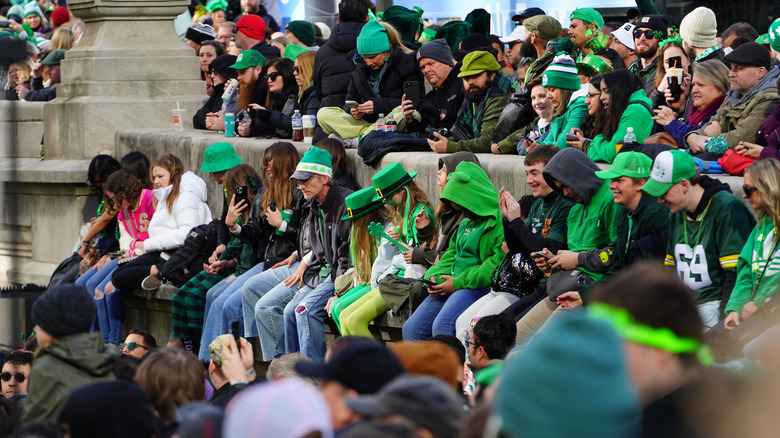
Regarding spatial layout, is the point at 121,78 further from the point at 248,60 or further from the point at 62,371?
the point at 62,371

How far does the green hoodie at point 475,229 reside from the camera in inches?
321

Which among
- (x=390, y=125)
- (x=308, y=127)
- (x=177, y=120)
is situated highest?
(x=390, y=125)

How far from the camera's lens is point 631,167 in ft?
23.2

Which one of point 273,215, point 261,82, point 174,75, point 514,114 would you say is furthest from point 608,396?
point 174,75

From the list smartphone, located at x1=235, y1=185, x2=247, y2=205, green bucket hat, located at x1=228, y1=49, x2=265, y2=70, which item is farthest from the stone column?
smartphone, located at x1=235, y1=185, x2=247, y2=205

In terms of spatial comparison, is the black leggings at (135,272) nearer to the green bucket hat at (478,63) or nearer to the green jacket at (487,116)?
the green jacket at (487,116)

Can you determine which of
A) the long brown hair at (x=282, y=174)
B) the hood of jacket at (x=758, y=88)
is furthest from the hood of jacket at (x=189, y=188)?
the hood of jacket at (x=758, y=88)

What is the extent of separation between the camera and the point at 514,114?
9.40 meters

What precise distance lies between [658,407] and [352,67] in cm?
819

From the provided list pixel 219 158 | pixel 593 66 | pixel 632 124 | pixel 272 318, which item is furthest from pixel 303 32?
pixel 632 124

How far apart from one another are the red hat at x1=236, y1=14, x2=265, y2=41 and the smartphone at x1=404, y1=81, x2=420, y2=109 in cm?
456

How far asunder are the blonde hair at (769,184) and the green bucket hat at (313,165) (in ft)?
12.4

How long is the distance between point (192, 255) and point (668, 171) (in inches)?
210

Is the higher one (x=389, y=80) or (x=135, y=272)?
(x=389, y=80)
